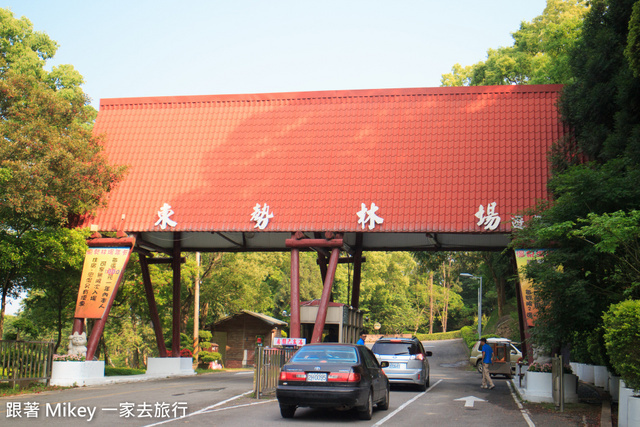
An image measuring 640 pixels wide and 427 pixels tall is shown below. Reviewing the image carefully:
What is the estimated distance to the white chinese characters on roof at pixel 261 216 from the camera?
82.8ft

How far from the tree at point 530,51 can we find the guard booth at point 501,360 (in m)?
15.4

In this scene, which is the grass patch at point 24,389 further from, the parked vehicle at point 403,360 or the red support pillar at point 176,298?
the parked vehicle at point 403,360

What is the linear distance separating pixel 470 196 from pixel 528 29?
1211 inches

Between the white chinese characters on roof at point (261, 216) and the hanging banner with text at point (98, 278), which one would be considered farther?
the white chinese characters on roof at point (261, 216)

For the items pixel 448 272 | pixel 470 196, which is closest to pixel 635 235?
pixel 470 196

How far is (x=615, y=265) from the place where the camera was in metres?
14.3

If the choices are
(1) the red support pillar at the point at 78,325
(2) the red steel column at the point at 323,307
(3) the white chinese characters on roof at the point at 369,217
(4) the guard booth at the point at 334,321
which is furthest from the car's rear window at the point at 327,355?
(1) the red support pillar at the point at 78,325

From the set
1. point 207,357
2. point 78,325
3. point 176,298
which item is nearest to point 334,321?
point 176,298

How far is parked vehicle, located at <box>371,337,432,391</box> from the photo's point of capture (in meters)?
19.2

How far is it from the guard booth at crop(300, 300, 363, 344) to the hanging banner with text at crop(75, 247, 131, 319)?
24.2 feet

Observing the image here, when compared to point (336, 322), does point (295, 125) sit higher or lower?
higher

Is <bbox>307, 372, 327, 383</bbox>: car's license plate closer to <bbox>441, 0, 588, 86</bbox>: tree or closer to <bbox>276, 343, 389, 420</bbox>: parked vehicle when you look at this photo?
<bbox>276, 343, 389, 420</bbox>: parked vehicle

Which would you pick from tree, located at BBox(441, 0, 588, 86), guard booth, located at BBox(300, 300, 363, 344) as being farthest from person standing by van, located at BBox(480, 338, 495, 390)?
tree, located at BBox(441, 0, 588, 86)

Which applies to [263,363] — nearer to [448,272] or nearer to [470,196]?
[470,196]
